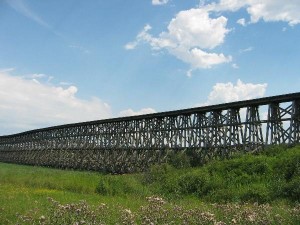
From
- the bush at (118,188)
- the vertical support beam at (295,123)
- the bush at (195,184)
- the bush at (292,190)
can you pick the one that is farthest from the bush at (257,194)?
the vertical support beam at (295,123)

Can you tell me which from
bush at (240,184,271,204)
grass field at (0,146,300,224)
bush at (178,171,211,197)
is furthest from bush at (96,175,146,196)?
bush at (240,184,271,204)

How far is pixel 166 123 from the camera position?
40.0 meters

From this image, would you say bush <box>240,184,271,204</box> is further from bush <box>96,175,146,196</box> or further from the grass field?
bush <box>96,175,146,196</box>

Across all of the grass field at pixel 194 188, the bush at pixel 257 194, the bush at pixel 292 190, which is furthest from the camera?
the bush at pixel 257 194

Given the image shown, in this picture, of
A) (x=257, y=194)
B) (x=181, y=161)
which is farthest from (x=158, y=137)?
(x=257, y=194)

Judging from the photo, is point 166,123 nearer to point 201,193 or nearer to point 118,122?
point 118,122

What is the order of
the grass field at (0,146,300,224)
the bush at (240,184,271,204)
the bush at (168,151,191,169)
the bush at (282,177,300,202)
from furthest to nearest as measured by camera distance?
the bush at (168,151,191,169), the bush at (240,184,271,204), the bush at (282,177,300,202), the grass field at (0,146,300,224)

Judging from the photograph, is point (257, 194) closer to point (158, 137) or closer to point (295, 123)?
point (295, 123)

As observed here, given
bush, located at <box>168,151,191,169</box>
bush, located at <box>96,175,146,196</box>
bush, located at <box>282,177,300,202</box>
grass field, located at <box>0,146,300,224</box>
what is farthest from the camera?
bush, located at <box>168,151,191,169</box>

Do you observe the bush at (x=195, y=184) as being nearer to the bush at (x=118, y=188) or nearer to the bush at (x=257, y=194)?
the bush at (x=118, y=188)

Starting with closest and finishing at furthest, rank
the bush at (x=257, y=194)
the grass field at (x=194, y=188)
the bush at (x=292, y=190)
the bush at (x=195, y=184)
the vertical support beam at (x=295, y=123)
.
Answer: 1. the grass field at (x=194, y=188)
2. the bush at (x=292, y=190)
3. the bush at (x=257, y=194)
4. the bush at (x=195, y=184)
5. the vertical support beam at (x=295, y=123)

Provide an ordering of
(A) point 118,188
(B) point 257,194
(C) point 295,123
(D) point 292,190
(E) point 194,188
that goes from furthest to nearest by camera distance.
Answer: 1. (C) point 295,123
2. (E) point 194,188
3. (A) point 118,188
4. (B) point 257,194
5. (D) point 292,190

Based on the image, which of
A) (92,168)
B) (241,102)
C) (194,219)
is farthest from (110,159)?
(194,219)

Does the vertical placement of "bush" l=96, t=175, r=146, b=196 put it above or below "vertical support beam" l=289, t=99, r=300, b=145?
below
